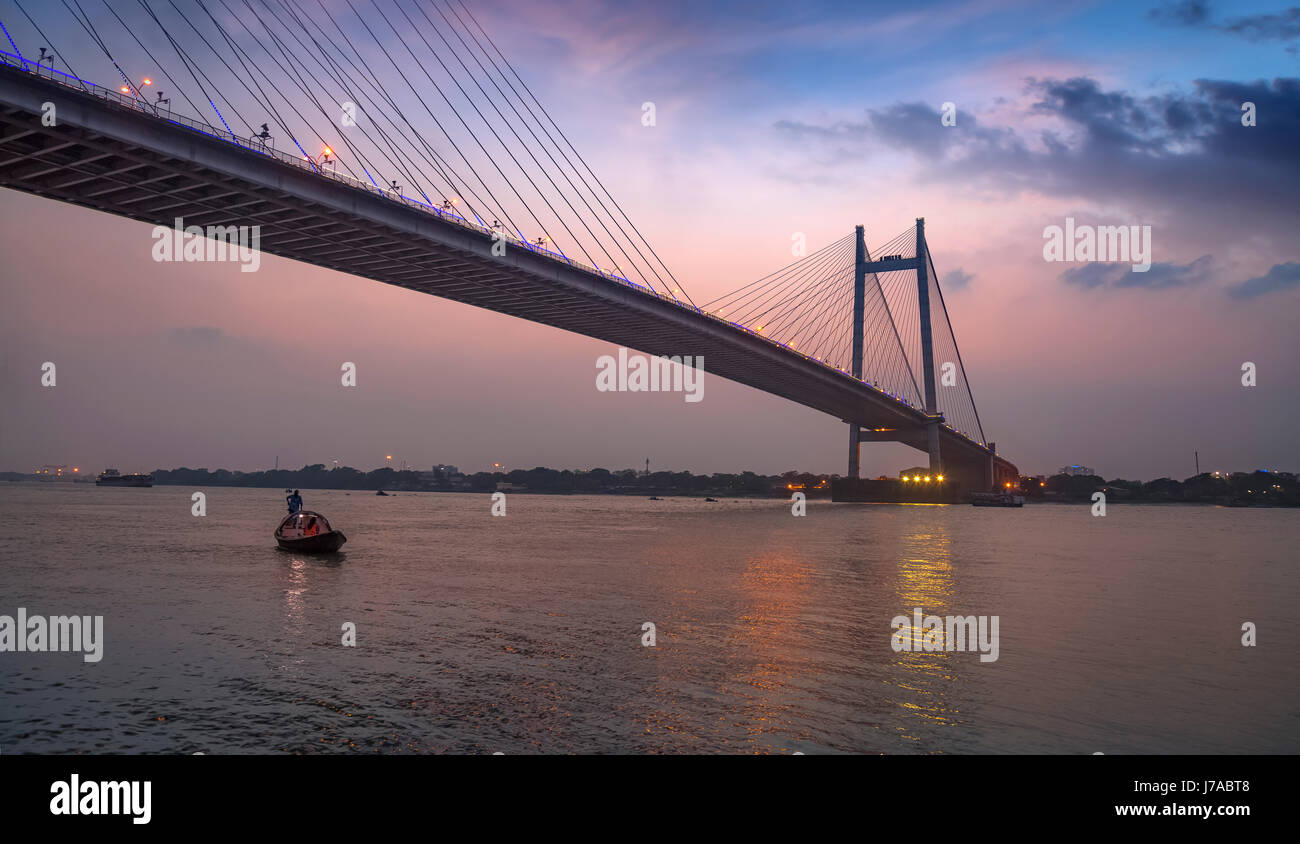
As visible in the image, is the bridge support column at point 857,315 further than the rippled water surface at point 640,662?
Yes

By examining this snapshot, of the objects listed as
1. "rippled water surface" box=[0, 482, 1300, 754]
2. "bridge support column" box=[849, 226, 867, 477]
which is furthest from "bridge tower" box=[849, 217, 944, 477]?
"rippled water surface" box=[0, 482, 1300, 754]

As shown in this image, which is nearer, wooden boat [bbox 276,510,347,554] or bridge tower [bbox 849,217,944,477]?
wooden boat [bbox 276,510,347,554]

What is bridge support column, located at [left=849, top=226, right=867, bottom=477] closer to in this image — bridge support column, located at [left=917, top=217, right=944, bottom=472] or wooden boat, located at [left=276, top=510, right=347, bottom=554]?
bridge support column, located at [left=917, top=217, right=944, bottom=472]

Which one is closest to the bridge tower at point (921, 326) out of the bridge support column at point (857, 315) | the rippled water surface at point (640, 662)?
the bridge support column at point (857, 315)

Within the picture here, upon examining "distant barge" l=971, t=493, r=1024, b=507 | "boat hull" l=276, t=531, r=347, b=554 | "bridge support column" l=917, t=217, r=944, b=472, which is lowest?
"distant barge" l=971, t=493, r=1024, b=507

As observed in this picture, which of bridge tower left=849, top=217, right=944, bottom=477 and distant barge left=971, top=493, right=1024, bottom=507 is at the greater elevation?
bridge tower left=849, top=217, right=944, bottom=477

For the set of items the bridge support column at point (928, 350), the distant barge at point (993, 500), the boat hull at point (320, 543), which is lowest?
the distant barge at point (993, 500)

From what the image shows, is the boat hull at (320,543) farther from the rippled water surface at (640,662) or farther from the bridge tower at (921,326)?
the bridge tower at (921,326)
